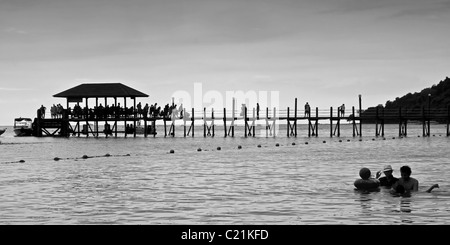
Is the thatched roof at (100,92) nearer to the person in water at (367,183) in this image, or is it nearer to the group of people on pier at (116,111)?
the group of people on pier at (116,111)

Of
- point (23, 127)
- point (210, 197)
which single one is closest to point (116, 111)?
point (23, 127)

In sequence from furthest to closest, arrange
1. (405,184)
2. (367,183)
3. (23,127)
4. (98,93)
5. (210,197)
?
(23,127), (98,93), (210,197), (367,183), (405,184)

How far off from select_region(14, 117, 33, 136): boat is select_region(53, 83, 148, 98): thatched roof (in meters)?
22.5

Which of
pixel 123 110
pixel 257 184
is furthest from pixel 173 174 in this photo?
pixel 123 110

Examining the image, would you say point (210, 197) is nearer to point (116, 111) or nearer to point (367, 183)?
point (367, 183)

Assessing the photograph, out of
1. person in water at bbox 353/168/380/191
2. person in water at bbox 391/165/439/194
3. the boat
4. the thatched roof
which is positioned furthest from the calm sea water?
the boat

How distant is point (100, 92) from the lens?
310ft

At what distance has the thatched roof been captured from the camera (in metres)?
94.0

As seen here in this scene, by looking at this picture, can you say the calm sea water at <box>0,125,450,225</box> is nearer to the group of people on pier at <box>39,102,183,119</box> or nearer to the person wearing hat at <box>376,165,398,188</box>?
the person wearing hat at <box>376,165,398,188</box>

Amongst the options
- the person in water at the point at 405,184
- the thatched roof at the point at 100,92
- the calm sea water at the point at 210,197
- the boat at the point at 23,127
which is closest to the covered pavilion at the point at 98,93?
the thatched roof at the point at 100,92

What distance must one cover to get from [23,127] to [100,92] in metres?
30.3

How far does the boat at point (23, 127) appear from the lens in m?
118
